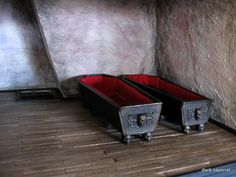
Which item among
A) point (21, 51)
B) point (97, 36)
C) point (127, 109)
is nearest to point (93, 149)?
point (127, 109)

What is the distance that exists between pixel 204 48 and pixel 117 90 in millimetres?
1214

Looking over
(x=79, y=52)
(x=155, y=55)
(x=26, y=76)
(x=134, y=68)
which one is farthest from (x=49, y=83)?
(x=155, y=55)

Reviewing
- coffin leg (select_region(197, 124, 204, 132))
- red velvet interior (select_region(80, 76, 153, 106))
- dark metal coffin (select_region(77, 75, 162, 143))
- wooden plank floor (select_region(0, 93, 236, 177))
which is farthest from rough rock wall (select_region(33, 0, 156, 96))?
coffin leg (select_region(197, 124, 204, 132))

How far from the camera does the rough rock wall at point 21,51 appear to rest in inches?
178

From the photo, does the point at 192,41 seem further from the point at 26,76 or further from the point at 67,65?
the point at 26,76

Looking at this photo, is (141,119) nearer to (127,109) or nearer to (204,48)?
(127,109)

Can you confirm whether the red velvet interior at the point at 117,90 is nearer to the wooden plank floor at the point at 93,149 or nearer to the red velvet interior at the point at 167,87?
the red velvet interior at the point at 167,87

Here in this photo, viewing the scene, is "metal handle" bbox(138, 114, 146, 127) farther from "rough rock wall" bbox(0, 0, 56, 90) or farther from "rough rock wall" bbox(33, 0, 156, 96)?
"rough rock wall" bbox(0, 0, 56, 90)

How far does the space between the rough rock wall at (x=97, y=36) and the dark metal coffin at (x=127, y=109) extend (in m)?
0.55

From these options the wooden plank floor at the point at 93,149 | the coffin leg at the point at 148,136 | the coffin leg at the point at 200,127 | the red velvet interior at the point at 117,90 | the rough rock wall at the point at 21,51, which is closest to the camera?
the wooden plank floor at the point at 93,149

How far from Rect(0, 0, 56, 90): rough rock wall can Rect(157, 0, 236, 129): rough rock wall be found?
2064 millimetres

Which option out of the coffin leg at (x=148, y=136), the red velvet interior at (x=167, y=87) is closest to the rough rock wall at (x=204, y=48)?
the red velvet interior at (x=167, y=87)

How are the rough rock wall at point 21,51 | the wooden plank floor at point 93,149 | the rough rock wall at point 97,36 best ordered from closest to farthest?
the wooden plank floor at point 93,149 → the rough rock wall at point 97,36 → the rough rock wall at point 21,51

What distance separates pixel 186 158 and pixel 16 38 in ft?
11.2
